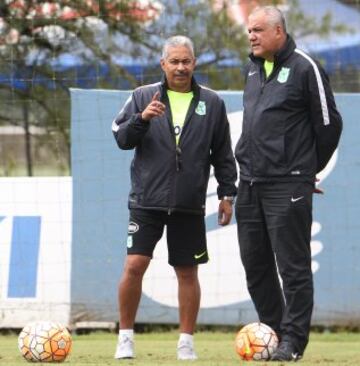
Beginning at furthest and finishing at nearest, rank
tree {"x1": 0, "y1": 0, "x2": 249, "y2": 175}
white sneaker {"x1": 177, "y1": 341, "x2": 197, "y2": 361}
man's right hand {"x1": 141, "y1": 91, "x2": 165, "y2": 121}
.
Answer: tree {"x1": 0, "y1": 0, "x2": 249, "y2": 175} < white sneaker {"x1": 177, "y1": 341, "x2": 197, "y2": 361} < man's right hand {"x1": 141, "y1": 91, "x2": 165, "y2": 121}

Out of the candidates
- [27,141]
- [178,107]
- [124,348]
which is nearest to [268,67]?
[178,107]

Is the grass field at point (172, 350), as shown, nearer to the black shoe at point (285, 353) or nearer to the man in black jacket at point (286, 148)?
the black shoe at point (285, 353)

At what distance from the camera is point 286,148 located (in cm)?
823

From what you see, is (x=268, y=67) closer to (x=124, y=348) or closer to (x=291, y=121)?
(x=291, y=121)

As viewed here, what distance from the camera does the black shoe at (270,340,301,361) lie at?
8.12m

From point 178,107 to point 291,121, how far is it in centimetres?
81

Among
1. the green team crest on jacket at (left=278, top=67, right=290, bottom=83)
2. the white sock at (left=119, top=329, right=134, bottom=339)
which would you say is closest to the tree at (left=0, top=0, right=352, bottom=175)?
the white sock at (left=119, top=329, right=134, bottom=339)

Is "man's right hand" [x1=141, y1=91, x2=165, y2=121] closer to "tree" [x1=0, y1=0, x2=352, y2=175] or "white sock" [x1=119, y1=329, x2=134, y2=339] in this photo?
"white sock" [x1=119, y1=329, x2=134, y2=339]

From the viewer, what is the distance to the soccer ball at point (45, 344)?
8086 mm

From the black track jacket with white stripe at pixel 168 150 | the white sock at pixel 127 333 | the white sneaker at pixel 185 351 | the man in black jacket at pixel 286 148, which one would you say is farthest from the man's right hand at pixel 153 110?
the white sneaker at pixel 185 351

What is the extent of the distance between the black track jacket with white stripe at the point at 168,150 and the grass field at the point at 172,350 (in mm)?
1039

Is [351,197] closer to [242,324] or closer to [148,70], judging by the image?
[242,324]

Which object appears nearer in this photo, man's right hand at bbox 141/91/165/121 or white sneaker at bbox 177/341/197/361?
man's right hand at bbox 141/91/165/121

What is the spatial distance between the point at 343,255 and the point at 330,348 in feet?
4.98
